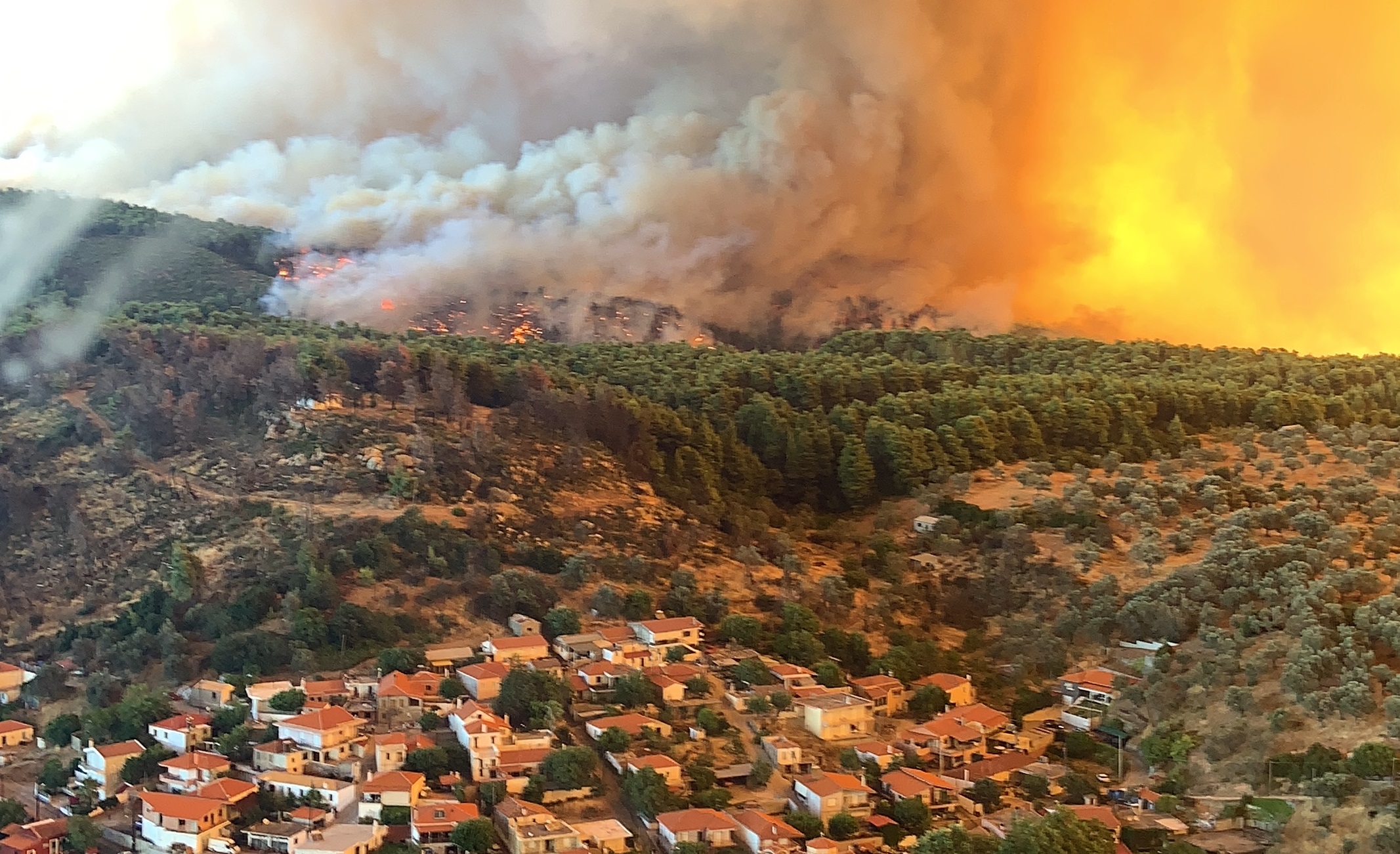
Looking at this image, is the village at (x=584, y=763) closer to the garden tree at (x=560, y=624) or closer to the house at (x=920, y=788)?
the house at (x=920, y=788)

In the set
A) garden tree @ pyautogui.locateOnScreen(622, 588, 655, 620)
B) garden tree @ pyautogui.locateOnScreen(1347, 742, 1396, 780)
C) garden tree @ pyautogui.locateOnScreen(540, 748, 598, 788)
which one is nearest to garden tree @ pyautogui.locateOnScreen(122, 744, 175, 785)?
garden tree @ pyautogui.locateOnScreen(540, 748, 598, 788)

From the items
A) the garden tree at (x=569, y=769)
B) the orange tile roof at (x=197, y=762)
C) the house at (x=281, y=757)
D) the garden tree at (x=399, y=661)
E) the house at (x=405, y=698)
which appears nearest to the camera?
the garden tree at (x=569, y=769)

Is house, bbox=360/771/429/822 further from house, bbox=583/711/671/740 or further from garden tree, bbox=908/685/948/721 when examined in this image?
garden tree, bbox=908/685/948/721

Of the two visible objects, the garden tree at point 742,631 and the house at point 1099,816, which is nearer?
the house at point 1099,816

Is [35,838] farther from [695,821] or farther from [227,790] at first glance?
[695,821]

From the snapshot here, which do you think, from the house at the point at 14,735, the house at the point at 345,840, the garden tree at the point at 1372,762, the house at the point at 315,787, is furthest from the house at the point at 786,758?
the house at the point at 14,735

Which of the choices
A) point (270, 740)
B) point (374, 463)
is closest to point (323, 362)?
point (374, 463)

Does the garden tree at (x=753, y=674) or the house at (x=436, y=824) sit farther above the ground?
the garden tree at (x=753, y=674)

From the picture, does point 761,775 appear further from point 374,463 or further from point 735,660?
point 374,463
